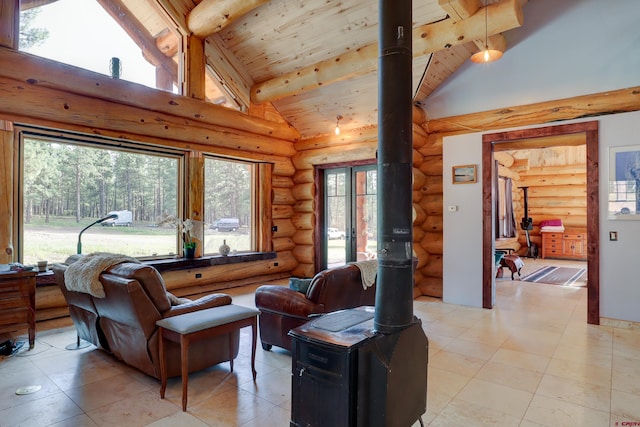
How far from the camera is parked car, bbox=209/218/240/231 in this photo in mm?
6633

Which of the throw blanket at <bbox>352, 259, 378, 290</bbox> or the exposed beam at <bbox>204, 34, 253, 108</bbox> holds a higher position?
the exposed beam at <bbox>204, 34, 253, 108</bbox>

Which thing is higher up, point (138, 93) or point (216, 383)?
point (138, 93)

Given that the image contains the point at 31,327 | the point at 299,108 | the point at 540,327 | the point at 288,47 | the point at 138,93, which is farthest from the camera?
the point at 299,108

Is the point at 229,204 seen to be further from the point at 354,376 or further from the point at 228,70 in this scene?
the point at 354,376

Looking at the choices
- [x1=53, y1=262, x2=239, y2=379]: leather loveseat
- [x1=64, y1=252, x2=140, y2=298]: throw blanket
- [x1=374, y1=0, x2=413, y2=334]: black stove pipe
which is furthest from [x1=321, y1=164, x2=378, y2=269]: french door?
[x1=374, y1=0, x2=413, y2=334]: black stove pipe

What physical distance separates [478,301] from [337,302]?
Answer: 295cm

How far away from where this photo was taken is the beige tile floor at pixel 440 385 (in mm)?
2506

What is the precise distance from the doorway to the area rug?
2898mm

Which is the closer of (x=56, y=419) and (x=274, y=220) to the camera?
(x=56, y=419)

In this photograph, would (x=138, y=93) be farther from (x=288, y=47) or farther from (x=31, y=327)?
(x=31, y=327)

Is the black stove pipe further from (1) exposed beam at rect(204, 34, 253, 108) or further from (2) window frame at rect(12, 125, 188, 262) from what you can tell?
(1) exposed beam at rect(204, 34, 253, 108)

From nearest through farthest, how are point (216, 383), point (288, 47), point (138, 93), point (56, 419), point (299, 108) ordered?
point (56, 419) < point (216, 383) < point (138, 93) < point (288, 47) < point (299, 108)

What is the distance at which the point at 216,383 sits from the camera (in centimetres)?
304

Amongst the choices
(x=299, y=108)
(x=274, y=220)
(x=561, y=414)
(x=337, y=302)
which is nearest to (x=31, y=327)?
(x=337, y=302)
